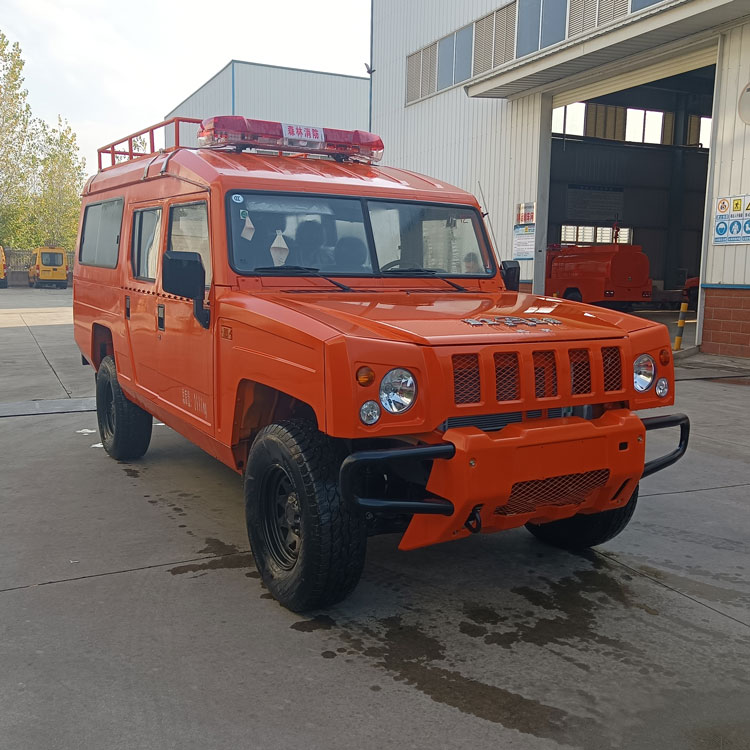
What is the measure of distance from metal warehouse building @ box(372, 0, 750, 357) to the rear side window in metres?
9.60

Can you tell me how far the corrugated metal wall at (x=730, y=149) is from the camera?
12641mm

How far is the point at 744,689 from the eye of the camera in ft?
10.4

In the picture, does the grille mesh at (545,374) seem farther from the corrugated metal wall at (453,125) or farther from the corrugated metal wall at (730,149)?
the corrugated metal wall at (453,125)

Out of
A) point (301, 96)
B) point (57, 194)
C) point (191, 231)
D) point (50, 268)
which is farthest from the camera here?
point (57, 194)

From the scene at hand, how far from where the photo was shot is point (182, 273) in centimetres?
424

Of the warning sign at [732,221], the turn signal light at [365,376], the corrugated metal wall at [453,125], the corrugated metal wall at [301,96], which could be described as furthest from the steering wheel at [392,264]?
the corrugated metal wall at [301,96]

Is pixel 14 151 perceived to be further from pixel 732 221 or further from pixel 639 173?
pixel 732 221

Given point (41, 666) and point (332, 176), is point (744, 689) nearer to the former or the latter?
point (41, 666)

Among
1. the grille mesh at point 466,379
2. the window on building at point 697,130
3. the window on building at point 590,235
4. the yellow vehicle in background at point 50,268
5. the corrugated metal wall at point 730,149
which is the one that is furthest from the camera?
the yellow vehicle in background at point 50,268

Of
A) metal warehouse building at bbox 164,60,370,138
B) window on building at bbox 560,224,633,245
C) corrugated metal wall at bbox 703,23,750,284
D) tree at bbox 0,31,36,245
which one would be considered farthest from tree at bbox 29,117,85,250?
corrugated metal wall at bbox 703,23,750,284

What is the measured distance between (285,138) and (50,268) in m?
38.7

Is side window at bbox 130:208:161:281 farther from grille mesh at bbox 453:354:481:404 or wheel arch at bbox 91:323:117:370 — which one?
grille mesh at bbox 453:354:481:404

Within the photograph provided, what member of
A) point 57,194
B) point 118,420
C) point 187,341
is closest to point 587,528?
point 187,341

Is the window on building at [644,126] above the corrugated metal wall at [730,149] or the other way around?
above
